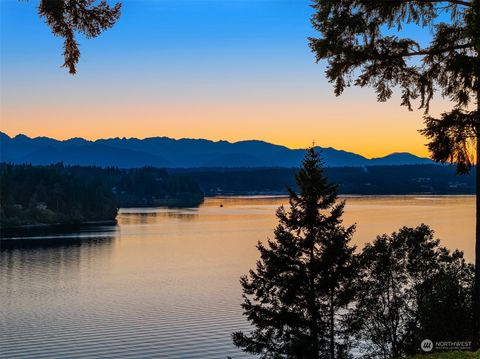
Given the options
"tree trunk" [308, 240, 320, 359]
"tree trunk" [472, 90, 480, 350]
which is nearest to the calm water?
"tree trunk" [308, 240, 320, 359]

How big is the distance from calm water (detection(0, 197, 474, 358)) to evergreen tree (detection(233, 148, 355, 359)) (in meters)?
14.6

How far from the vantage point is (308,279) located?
3666 cm

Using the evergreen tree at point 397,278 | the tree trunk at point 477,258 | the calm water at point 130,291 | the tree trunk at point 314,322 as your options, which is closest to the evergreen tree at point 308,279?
the tree trunk at point 314,322

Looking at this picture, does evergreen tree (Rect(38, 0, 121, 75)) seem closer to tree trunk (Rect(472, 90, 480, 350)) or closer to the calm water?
tree trunk (Rect(472, 90, 480, 350))

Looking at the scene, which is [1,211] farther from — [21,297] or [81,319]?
[81,319]

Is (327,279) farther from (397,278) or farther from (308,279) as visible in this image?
(397,278)

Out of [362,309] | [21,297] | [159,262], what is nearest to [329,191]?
[362,309]

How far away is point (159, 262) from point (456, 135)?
3770 inches

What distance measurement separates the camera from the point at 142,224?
195 meters

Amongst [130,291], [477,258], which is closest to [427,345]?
[477,258]

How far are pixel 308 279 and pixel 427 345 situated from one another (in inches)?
372

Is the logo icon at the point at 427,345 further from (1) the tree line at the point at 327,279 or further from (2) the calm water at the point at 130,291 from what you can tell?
(2) the calm water at the point at 130,291

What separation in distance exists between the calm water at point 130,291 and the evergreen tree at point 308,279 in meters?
14.6

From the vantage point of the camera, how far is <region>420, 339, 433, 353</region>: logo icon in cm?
2794
